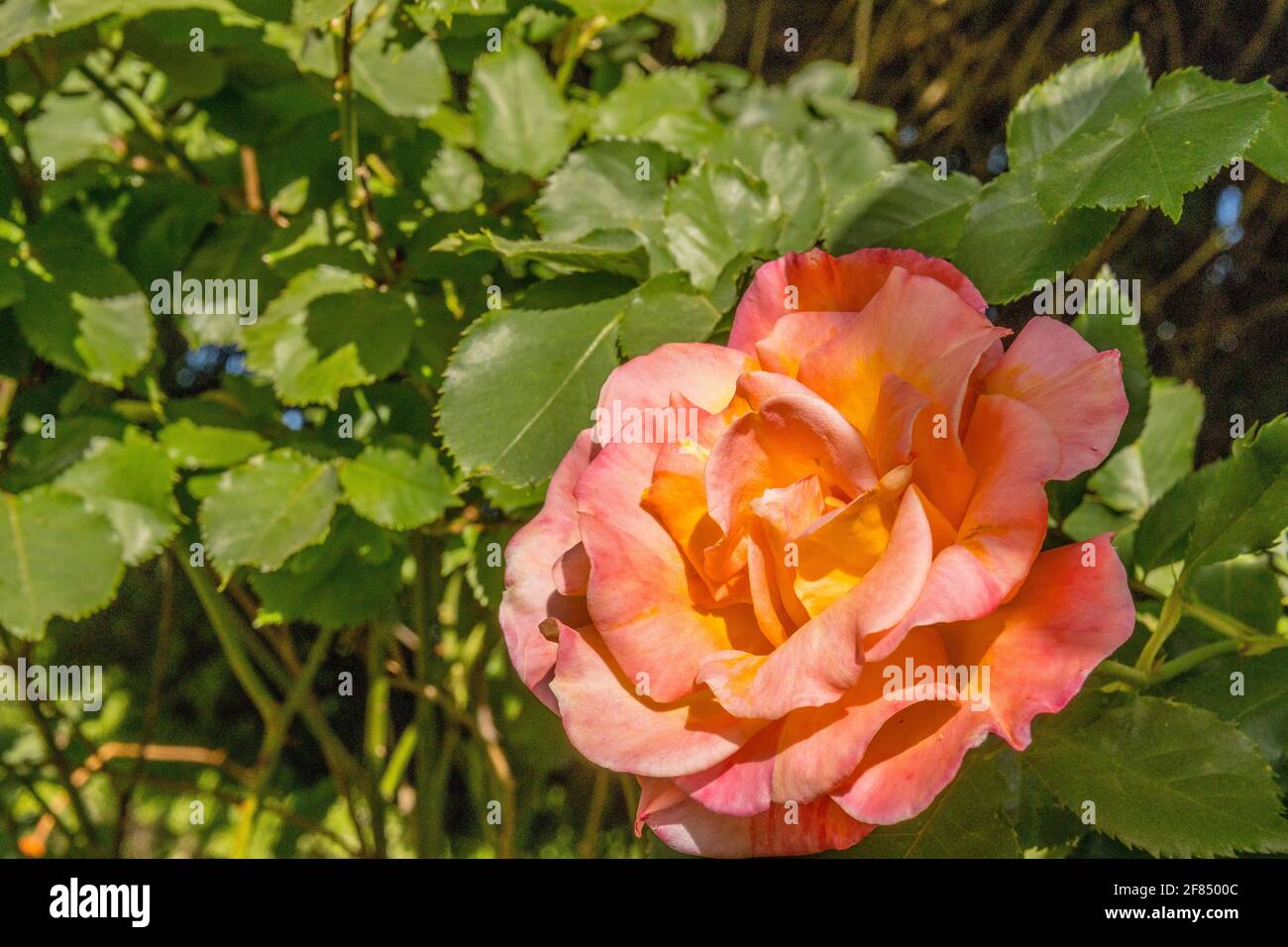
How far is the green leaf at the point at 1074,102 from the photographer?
0.54m

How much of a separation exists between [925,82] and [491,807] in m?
1.31

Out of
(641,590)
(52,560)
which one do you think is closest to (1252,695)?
(641,590)

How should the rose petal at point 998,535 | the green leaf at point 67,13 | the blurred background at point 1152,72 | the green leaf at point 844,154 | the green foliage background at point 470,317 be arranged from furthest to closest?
the blurred background at point 1152,72
the green leaf at point 844,154
the green leaf at point 67,13
the green foliage background at point 470,317
the rose petal at point 998,535

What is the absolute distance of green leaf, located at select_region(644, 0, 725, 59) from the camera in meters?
0.86

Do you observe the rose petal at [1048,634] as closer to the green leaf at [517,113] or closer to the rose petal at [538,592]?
the rose petal at [538,592]

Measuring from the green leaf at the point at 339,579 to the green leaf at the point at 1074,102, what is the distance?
0.45 m

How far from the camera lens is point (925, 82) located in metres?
1.70

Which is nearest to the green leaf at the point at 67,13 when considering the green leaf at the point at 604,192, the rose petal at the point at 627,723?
the green leaf at the point at 604,192

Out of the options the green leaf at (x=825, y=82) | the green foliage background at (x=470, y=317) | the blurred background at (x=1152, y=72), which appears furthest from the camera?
the blurred background at (x=1152, y=72)

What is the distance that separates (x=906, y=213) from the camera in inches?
21.4

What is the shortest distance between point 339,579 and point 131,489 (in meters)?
0.14

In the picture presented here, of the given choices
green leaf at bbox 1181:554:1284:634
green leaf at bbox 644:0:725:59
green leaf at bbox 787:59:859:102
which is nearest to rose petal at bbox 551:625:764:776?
green leaf at bbox 1181:554:1284:634

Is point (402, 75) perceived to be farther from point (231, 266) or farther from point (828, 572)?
point (828, 572)

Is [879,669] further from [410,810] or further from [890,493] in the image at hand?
[410,810]
